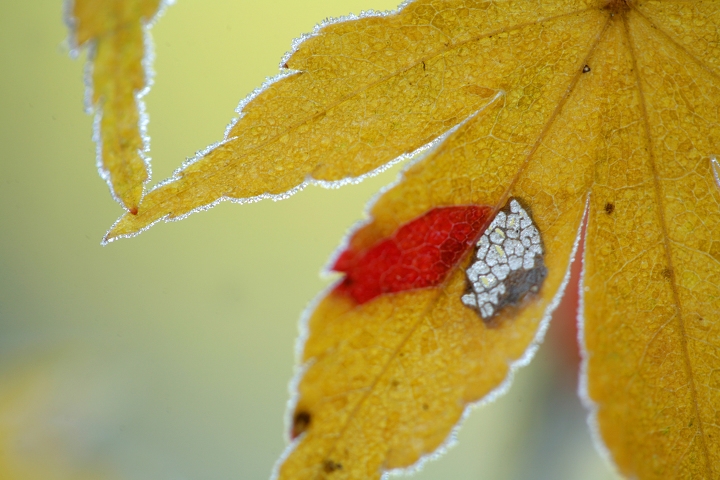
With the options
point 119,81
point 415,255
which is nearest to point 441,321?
point 415,255

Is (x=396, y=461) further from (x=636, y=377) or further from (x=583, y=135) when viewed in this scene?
(x=583, y=135)

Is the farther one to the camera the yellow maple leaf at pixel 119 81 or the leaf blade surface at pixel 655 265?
the leaf blade surface at pixel 655 265

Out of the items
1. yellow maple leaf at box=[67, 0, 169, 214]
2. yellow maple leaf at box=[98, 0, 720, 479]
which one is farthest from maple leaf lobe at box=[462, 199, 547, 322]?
yellow maple leaf at box=[67, 0, 169, 214]

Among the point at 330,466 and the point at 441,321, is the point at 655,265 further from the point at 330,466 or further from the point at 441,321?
the point at 330,466

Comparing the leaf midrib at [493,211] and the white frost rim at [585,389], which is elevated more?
the leaf midrib at [493,211]

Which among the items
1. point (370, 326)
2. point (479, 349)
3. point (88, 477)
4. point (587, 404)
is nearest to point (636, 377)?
point (587, 404)

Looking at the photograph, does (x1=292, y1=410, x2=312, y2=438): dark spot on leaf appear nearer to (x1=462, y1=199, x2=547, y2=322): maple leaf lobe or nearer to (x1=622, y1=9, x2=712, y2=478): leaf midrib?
(x1=462, y1=199, x2=547, y2=322): maple leaf lobe

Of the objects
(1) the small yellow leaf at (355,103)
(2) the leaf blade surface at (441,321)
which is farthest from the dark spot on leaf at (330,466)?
(1) the small yellow leaf at (355,103)

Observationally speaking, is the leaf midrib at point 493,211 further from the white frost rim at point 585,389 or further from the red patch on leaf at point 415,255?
the white frost rim at point 585,389
